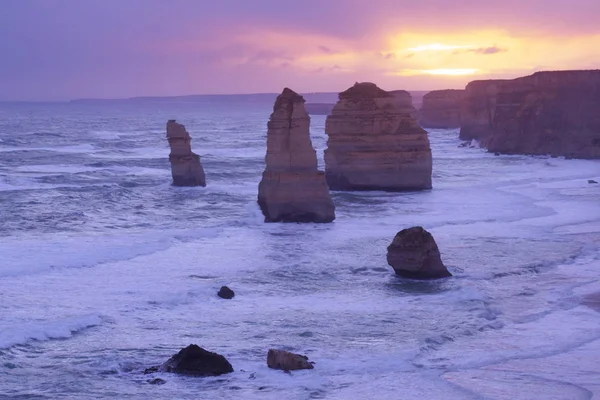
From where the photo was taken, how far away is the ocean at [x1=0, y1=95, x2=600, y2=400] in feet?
46.1

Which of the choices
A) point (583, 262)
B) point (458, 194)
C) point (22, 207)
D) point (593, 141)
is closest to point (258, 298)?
point (583, 262)

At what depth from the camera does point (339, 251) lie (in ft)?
85.5

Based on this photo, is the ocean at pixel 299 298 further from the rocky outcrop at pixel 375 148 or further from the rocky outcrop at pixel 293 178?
the rocky outcrop at pixel 375 148

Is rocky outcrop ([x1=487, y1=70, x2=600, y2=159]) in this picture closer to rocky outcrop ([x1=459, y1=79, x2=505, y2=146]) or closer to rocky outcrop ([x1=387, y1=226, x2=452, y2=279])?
rocky outcrop ([x1=459, y1=79, x2=505, y2=146])

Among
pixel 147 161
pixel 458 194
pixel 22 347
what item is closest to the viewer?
pixel 22 347

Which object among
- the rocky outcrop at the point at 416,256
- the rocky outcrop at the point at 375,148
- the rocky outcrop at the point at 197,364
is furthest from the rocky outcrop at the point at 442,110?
the rocky outcrop at the point at 197,364

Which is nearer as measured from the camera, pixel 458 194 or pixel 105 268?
pixel 105 268

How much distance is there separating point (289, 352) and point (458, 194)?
2884 cm

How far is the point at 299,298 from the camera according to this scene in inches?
786

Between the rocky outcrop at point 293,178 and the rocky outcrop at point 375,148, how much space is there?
10189 mm

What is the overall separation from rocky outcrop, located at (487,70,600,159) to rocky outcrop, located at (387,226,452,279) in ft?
152

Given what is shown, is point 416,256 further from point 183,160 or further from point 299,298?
point 183,160

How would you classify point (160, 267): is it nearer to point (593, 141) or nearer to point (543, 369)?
point (543, 369)

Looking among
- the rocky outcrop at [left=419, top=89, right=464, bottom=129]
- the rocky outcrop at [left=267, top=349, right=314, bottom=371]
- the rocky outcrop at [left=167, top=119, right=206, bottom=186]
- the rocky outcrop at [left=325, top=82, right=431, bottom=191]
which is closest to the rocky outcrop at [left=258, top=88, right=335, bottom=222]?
the rocky outcrop at [left=325, top=82, right=431, bottom=191]
